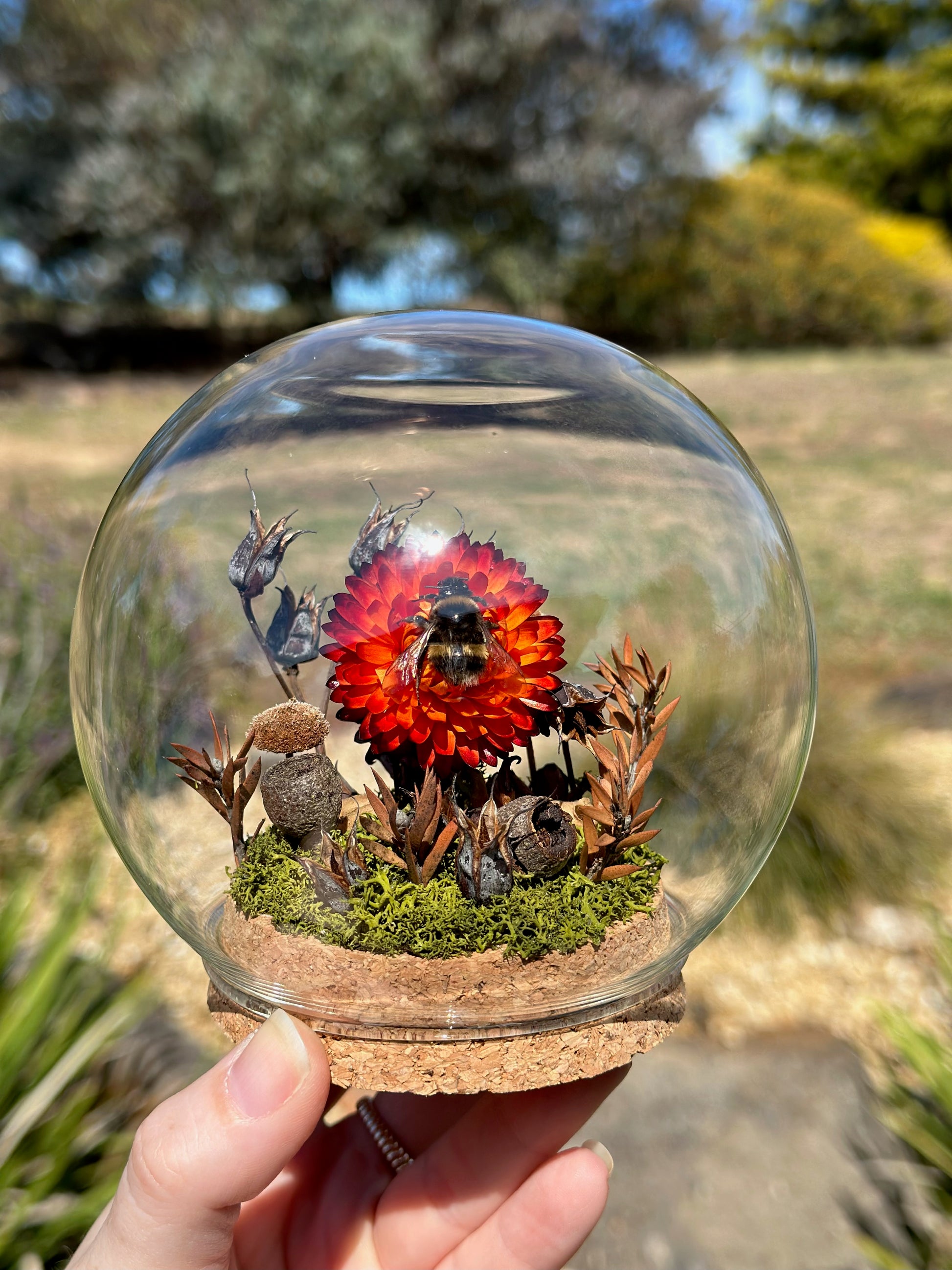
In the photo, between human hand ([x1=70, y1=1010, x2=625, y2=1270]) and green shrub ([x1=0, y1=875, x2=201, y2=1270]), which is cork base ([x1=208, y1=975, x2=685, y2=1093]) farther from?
green shrub ([x1=0, y1=875, x2=201, y2=1270])

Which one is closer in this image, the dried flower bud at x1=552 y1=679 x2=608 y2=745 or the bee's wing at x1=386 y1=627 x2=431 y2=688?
the bee's wing at x1=386 y1=627 x2=431 y2=688

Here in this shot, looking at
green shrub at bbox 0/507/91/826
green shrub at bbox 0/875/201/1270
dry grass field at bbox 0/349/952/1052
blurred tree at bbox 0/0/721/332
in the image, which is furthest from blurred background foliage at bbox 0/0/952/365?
green shrub at bbox 0/875/201/1270

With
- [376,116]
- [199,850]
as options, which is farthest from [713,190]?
[199,850]

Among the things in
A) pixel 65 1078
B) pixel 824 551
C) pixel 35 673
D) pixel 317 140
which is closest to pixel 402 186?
pixel 317 140

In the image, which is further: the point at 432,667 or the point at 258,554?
the point at 258,554

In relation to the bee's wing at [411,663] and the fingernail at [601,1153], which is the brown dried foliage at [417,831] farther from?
the fingernail at [601,1153]

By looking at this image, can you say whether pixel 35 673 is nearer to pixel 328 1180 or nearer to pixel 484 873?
pixel 328 1180

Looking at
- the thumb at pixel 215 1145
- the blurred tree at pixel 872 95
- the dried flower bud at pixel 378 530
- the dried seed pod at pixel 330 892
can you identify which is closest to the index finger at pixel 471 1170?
the thumb at pixel 215 1145
